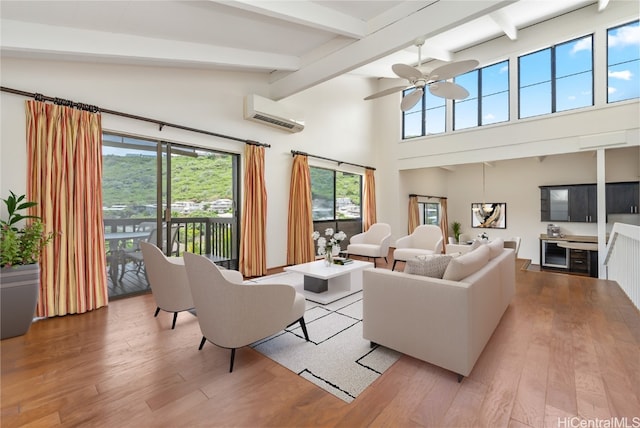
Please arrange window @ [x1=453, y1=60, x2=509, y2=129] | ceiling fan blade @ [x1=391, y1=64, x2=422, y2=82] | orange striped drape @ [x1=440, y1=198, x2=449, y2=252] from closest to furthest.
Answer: ceiling fan blade @ [x1=391, y1=64, x2=422, y2=82]
window @ [x1=453, y1=60, x2=509, y2=129]
orange striped drape @ [x1=440, y1=198, x2=449, y2=252]

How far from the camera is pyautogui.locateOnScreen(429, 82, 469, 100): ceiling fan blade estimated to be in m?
3.79

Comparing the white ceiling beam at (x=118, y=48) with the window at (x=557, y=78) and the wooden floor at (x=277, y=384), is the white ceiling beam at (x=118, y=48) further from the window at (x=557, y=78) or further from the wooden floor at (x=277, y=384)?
the window at (x=557, y=78)

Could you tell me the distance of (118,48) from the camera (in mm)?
3109

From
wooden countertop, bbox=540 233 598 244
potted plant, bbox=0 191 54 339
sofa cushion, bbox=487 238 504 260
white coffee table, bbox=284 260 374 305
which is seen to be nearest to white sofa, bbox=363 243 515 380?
sofa cushion, bbox=487 238 504 260

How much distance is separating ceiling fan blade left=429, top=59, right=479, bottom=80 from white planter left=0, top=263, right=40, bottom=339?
4.61 m

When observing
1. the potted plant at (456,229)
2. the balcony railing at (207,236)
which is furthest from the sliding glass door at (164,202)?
the potted plant at (456,229)

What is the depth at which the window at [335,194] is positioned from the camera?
6.53m

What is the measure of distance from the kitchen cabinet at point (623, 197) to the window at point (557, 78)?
2.36 metres

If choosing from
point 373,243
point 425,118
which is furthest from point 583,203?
point 373,243

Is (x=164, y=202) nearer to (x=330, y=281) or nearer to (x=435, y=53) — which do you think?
(x=330, y=281)

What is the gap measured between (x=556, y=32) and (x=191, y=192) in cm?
786

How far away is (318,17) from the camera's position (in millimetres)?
3197

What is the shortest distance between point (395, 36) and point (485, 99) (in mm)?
4776

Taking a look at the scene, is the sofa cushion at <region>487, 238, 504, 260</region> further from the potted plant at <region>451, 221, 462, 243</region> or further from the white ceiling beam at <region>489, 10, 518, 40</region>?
the potted plant at <region>451, 221, 462, 243</region>
